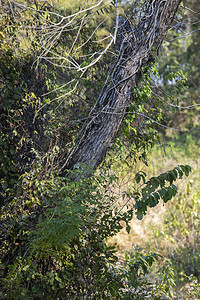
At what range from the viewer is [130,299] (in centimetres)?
272

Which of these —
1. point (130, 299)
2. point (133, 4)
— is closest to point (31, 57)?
point (133, 4)

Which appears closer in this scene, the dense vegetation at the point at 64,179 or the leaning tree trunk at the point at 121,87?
the dense vegetation at the point at 64,179

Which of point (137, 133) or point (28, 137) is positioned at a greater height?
point (137, 133)

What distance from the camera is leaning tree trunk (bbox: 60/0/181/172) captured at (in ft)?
10.7

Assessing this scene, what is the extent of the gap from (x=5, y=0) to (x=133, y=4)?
1.50m

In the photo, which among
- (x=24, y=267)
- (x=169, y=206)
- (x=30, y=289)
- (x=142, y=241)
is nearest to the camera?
(x=24, y=267)

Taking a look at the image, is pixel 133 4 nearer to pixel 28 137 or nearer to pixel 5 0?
pixel 5 0

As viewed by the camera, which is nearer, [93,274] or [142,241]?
[93,274]

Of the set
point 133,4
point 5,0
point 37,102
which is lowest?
point 37,102

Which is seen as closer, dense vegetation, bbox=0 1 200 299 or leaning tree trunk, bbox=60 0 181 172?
dense vegetation, bbox=0 1 200 299

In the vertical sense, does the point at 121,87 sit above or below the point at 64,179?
above

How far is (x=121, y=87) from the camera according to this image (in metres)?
3.29

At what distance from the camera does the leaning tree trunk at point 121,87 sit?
128 inches

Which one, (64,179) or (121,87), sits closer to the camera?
(64,179)
